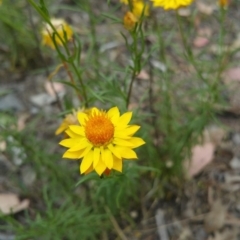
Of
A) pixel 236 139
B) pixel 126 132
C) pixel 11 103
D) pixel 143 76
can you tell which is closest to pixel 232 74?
pixel 236 139

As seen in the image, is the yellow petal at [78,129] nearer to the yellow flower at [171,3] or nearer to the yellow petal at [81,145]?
the yellow petal at [81,145]

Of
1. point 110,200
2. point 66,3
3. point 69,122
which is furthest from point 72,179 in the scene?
point 66,3

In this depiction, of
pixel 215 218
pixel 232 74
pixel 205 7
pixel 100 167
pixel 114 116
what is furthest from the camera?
pixel 205 7

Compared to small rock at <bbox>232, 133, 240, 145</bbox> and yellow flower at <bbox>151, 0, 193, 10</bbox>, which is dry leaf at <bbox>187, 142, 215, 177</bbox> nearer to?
small rock at <bbox>232, 133, 240, 145</bbox>

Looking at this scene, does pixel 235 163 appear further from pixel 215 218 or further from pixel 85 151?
pixel 85 151

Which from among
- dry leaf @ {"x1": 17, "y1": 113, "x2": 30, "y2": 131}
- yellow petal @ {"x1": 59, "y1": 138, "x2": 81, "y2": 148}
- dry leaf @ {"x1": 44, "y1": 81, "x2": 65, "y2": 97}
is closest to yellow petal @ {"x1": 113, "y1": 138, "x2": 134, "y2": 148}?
yellow petal @ {"x1": 59, "y1": 138, "x2": 81, "y2": 148}

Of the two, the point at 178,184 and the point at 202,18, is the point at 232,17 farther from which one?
the point at 178,184

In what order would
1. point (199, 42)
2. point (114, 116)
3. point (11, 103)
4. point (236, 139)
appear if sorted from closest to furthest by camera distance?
point (114, 116), point (236, 139), point (11, 103), point (199, 42)
